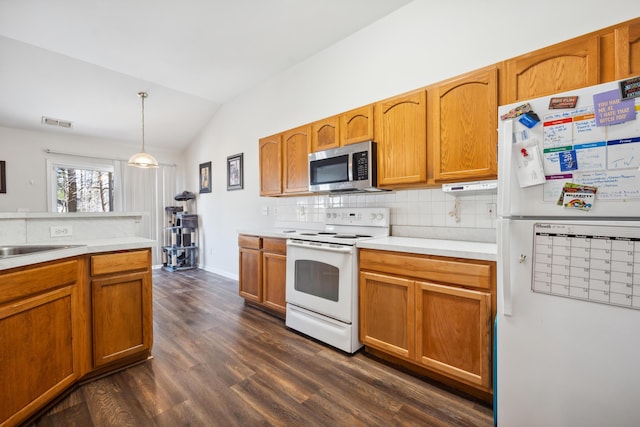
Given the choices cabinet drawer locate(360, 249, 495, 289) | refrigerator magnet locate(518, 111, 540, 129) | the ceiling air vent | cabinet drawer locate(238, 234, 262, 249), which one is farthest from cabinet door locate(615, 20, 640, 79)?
the ceiling air vent

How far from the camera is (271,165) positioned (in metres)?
3.40

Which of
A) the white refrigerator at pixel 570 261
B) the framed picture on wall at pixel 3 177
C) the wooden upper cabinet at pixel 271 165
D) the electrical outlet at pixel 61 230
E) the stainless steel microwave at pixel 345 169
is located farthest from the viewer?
the framed picture on wall at pixel 3 177

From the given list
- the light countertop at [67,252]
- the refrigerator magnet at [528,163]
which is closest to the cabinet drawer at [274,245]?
the light countertop at [67,252]

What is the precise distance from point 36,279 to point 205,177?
13.5 ft

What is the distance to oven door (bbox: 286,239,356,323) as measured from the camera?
2178mm

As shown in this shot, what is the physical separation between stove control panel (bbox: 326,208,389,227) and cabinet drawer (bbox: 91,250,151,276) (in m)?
1.75

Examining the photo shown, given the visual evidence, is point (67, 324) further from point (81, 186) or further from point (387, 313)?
point (81, 186)

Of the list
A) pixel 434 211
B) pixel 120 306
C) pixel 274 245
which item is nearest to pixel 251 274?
pixel 274 245

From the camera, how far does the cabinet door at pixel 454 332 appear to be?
5.20 feet

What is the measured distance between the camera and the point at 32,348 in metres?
1.47

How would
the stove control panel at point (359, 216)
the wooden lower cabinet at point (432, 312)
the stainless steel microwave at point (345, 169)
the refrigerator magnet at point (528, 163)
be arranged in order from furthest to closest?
the stove control panel at point (359, 216) → the stainless steel microwave at point (345, 169) → the wooden lower cabinet at point (432, 312) → the refrigerator magnet at point (528, 163)

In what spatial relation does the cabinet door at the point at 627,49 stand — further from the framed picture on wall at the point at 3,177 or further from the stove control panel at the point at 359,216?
the framed picture on wall at the point at 3,177

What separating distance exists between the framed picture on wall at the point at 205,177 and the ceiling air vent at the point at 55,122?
2068mm

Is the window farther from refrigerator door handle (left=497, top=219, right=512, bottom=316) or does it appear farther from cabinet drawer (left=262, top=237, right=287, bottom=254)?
refrigerator door handle (left=497, top=219, right=512, bottom=316)
